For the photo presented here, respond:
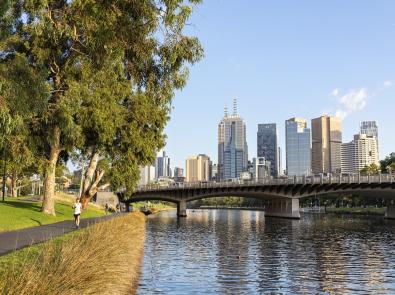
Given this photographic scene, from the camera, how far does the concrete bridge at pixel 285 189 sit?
304 ft

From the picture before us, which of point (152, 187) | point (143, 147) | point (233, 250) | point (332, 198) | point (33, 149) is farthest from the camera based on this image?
point (332, 198)

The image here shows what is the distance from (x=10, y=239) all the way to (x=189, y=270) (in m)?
9.47

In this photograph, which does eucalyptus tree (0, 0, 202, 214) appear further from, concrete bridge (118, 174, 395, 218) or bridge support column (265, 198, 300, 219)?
bridge support column (265, 198, 300, 219)

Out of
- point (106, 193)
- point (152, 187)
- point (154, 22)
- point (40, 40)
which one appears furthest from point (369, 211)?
point (154, 22)

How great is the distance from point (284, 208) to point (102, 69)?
86.6 m

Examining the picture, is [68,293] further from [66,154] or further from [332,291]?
[66,154]

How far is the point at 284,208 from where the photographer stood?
105 metres

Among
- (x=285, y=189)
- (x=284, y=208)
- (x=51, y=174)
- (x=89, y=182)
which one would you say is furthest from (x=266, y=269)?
(x=284, y=208)

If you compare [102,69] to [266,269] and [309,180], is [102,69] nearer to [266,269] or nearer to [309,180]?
[266,269]

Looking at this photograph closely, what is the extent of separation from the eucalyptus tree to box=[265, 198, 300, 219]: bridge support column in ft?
175

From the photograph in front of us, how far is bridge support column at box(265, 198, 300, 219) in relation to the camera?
100 meters

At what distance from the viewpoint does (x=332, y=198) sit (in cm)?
17262

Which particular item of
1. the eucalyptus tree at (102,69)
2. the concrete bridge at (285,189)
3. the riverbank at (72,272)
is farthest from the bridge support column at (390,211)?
the riverbank at (72,272)

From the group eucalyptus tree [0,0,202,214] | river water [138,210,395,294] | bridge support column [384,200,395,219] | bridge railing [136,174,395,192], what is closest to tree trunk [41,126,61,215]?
eucalyptus tree [0,0,202,214]
